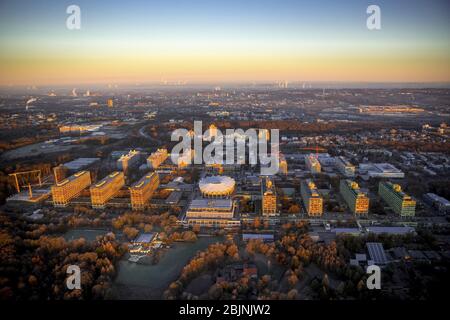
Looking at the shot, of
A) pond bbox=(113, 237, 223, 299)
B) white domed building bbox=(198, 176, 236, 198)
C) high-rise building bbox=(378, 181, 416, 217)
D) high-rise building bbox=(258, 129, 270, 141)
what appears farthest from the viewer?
high-rise building bbox=(258, 129, 270, 141)

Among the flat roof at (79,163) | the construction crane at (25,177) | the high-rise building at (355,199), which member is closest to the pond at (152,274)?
the high-rise building at (355,199)

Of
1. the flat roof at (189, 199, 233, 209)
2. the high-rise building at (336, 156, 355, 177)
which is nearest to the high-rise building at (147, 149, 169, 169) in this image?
the flat roof at (189, 199, 233, 209)

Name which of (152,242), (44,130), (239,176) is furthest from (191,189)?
(44,130)

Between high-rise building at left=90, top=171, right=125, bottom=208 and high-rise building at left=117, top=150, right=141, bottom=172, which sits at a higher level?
high-rise building at left=117, top=150, right=141, bottom=172

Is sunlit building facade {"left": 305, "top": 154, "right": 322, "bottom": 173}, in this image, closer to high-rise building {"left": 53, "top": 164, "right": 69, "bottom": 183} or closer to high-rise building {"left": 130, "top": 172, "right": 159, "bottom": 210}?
high-rise building {"left": 130, "top": 172, "right": 159, "bottom": 210}

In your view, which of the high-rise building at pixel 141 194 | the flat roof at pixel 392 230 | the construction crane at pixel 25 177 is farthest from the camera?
the construction crane at pixel 25 177

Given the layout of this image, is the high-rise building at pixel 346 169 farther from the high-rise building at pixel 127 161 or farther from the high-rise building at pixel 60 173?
the high-rise building at pixel 60 173
